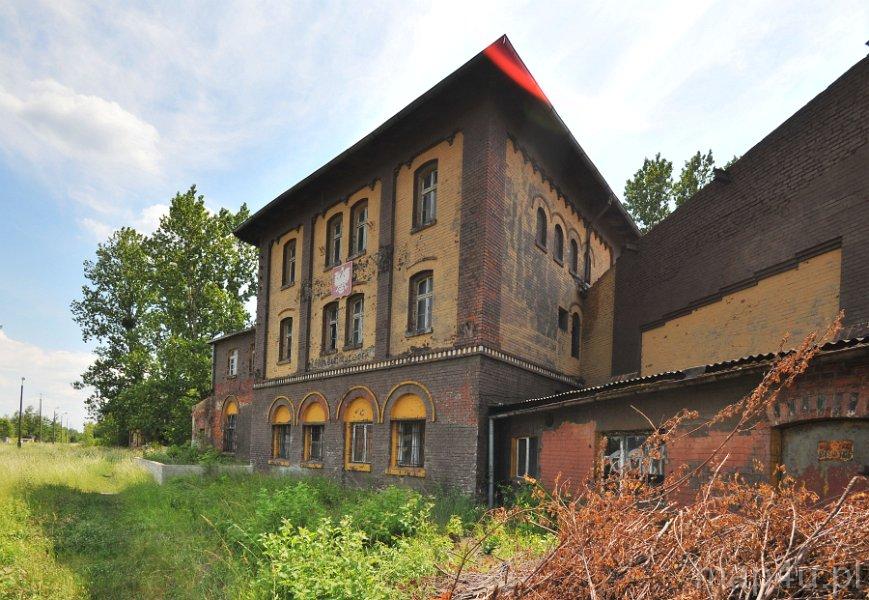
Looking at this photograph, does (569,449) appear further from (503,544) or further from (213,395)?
(213,395)

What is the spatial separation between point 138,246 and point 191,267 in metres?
4.16

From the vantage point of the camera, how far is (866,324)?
825 centimetres

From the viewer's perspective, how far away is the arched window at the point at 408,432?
1311cm

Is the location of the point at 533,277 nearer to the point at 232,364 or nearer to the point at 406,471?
the point at 406,471

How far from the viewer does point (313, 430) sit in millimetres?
16797

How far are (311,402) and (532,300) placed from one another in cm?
727

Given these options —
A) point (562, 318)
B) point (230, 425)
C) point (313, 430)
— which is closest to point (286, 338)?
point (313, 430)

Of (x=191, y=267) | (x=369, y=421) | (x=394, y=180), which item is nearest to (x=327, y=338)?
(x=369, y=421)

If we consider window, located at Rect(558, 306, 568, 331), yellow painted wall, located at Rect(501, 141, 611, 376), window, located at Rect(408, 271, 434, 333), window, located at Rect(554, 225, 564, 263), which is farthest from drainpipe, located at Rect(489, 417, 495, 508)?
window, located at Rect(554, 225, 564, 263)

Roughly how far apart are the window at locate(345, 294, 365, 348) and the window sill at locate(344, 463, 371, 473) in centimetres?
311

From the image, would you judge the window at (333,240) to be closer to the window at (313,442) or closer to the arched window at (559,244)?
the window at (313,442)

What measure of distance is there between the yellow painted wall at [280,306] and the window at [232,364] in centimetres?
548

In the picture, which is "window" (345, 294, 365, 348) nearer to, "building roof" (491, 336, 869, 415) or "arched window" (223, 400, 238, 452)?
"building roof" (491, 336, 869, 415)

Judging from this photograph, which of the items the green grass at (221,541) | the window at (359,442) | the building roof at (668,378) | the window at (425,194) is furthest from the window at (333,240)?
the building roof at (668,378)
